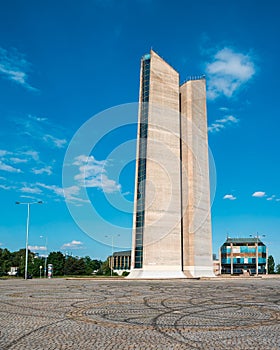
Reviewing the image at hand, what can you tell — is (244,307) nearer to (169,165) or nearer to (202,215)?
(169,165)

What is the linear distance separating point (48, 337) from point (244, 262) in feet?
338

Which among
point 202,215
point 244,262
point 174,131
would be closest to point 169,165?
point 174,131

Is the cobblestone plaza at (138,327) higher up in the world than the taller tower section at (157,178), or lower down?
lower down

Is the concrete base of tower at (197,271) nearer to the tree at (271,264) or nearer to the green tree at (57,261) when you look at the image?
the green tree at (57,261)

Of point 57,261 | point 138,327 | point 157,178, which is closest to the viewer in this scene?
point 138,327

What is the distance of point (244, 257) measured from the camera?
106500mm

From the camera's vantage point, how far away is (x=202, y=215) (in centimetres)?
6881

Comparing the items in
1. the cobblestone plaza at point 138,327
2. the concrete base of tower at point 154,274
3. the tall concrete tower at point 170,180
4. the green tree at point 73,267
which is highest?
the tall concrete tower at point 170,180

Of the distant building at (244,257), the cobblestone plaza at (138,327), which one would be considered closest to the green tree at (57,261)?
the distant building at (244,257)

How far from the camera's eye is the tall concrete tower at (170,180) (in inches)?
2340

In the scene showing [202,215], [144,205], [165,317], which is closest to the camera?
[165,317]

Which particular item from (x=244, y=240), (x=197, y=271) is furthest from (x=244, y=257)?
(x=197, y=271)

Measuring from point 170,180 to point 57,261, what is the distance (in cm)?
4873

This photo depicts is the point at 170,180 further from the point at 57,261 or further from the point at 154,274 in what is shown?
the point at 57,261
